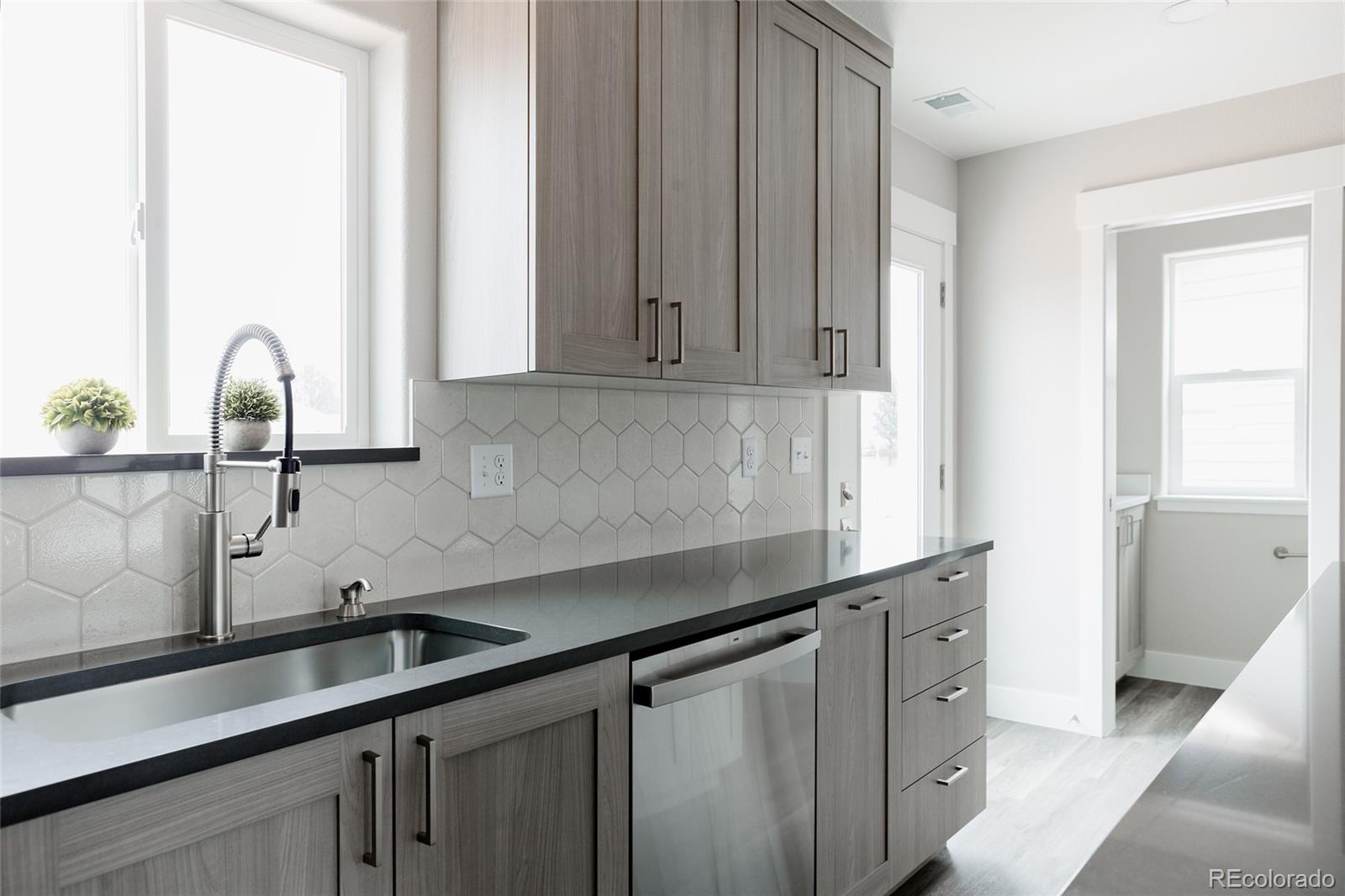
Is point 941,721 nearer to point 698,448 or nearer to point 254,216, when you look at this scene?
point 698,448

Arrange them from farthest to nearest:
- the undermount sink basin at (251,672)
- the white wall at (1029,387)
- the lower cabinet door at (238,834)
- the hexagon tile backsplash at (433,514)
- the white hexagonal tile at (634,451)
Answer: the white wall at (1029,387) < the white hexagonal tile at (634,451) < the hexagon tile backsplash at (433,514) < the undermount sink basin at (251,672) < the lower cabinet door at (238,834)

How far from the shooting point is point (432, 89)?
190 centimetres

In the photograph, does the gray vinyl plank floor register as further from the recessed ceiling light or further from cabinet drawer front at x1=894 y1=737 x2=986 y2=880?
the recessed ceiling light

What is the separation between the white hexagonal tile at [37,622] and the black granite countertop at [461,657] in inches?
1.1

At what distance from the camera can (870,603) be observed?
2064 mm

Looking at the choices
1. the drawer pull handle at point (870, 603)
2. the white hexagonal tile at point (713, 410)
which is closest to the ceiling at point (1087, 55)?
the white hexagonal tile at point (713, 410)

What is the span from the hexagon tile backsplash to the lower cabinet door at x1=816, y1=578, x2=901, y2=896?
604mm

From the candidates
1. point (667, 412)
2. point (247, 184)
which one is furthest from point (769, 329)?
point (247, 184)

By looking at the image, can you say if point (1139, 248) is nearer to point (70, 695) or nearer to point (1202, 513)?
point (1202, 513)

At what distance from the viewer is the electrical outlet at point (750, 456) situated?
2713 millimetres

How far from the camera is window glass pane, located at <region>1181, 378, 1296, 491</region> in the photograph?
161 inches

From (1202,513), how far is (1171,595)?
1.43 feet

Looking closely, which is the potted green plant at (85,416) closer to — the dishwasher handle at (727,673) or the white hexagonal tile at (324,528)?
the white hexagonal tile at (324,528)

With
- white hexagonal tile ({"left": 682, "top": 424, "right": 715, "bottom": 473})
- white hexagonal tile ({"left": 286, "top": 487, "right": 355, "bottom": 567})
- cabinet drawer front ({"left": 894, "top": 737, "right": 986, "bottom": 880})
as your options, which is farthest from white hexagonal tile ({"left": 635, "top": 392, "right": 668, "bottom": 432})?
cabinet drawer front ({"left": 894, "top": 737, "right": 986, "bottom": 880})
